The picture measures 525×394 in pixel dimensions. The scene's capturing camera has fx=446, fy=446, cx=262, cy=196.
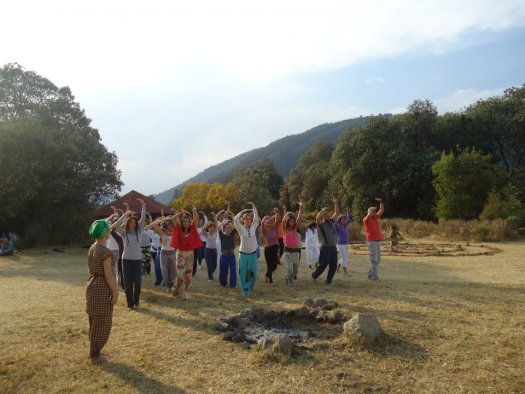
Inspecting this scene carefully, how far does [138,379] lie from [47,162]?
2088cm

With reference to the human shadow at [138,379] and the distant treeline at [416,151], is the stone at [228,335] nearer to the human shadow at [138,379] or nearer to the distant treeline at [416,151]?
the human shadow at [138,379]

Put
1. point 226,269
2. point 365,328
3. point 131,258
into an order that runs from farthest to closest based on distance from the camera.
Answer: point 226,269
point 131,258
point 365,328

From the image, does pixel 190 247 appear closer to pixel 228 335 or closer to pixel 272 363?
pixel 228 335

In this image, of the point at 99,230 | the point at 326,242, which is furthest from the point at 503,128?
the point at 99,230

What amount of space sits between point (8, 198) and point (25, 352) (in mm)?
19539

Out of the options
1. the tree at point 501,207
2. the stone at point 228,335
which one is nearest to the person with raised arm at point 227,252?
the stone at point 228,335

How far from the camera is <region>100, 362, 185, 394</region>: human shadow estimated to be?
484 cm

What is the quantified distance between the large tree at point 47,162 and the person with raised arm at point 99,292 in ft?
64.7

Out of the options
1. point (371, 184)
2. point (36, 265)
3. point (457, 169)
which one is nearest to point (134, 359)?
point (36, 265)

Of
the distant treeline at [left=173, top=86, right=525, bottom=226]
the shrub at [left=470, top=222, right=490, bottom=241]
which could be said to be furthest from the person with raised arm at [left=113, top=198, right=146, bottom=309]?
the distant treeline at [left=173, top=86, right=525, bottom=226]

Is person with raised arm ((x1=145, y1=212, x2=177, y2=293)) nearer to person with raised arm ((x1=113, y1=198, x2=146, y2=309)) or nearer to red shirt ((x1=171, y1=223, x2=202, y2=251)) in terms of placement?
red shirt ((x1=171, y1=223, x2=202, y2=251))

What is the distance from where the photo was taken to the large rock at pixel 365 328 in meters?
5.88

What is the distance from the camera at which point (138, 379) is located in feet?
16.8

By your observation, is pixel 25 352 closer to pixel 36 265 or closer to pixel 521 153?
pixel 36 265
